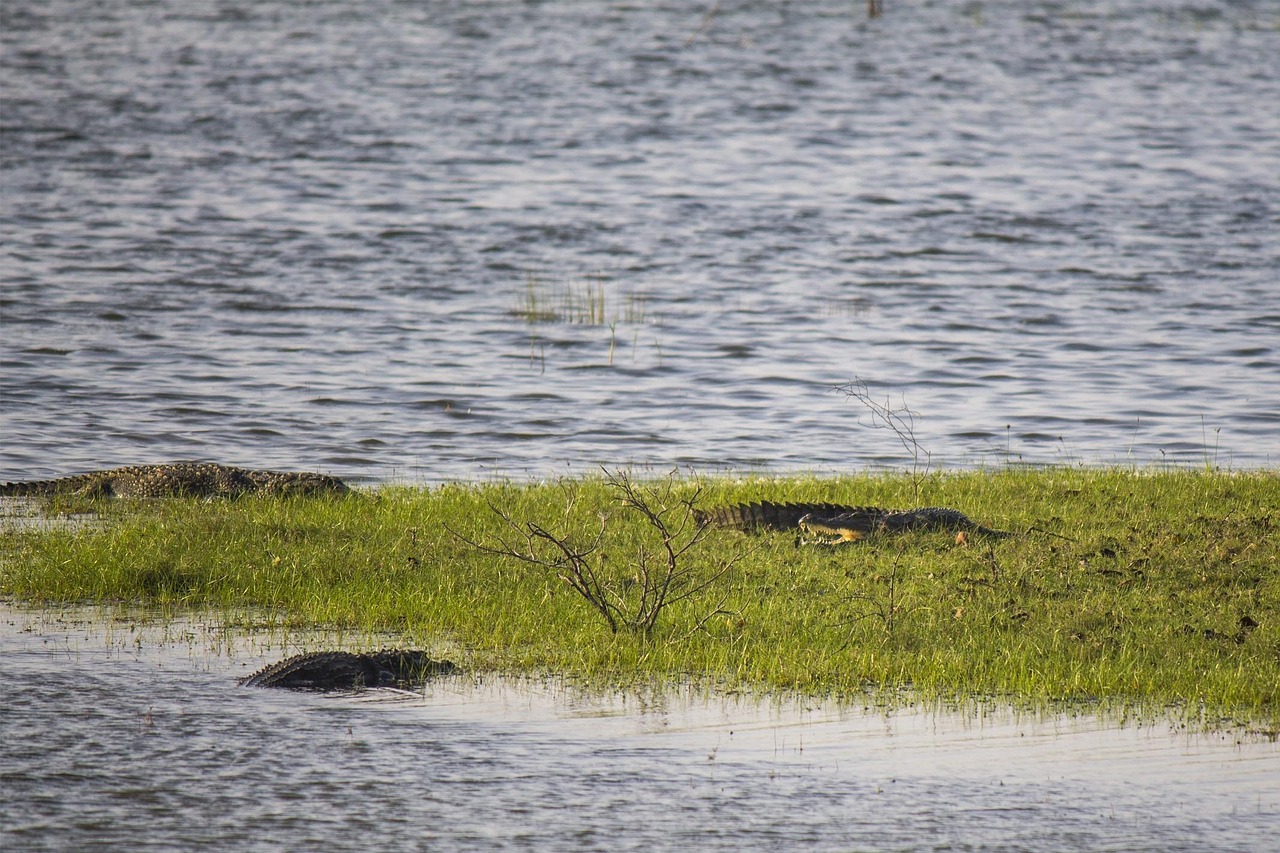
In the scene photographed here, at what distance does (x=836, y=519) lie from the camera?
11.3m

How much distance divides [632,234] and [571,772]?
2432 cm

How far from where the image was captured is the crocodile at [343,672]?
7.94 metres

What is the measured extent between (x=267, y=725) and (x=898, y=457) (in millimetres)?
9691

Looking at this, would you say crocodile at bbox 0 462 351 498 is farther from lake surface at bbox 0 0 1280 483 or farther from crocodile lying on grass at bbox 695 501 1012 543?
crocodile lying on grass at bbox 695 501 1012 543

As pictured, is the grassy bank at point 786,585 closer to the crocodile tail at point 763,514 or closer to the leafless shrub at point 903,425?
the crocodile tail at point 763,514

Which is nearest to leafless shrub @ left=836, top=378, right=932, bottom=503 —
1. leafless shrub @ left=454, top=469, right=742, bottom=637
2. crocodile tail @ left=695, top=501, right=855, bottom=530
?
crocodile tail @ left=695, top=501, right=855, bottom=530

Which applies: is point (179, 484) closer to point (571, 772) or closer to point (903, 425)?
point (903, 425)

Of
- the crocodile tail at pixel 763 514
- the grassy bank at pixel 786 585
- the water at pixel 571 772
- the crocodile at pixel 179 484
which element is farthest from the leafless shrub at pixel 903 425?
the water at pixel 571 772

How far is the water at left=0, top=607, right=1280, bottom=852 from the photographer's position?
6215 millimetres

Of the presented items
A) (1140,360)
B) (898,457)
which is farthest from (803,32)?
(898,457)

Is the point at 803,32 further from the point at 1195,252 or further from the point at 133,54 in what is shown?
the point at 1195,252

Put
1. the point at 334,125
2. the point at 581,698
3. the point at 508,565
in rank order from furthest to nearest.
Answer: the point at 334,125 → the point at 508,565 → the point at 581,698

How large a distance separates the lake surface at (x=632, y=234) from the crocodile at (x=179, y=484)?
159 centimetres

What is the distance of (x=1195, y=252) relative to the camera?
28.3 metres
